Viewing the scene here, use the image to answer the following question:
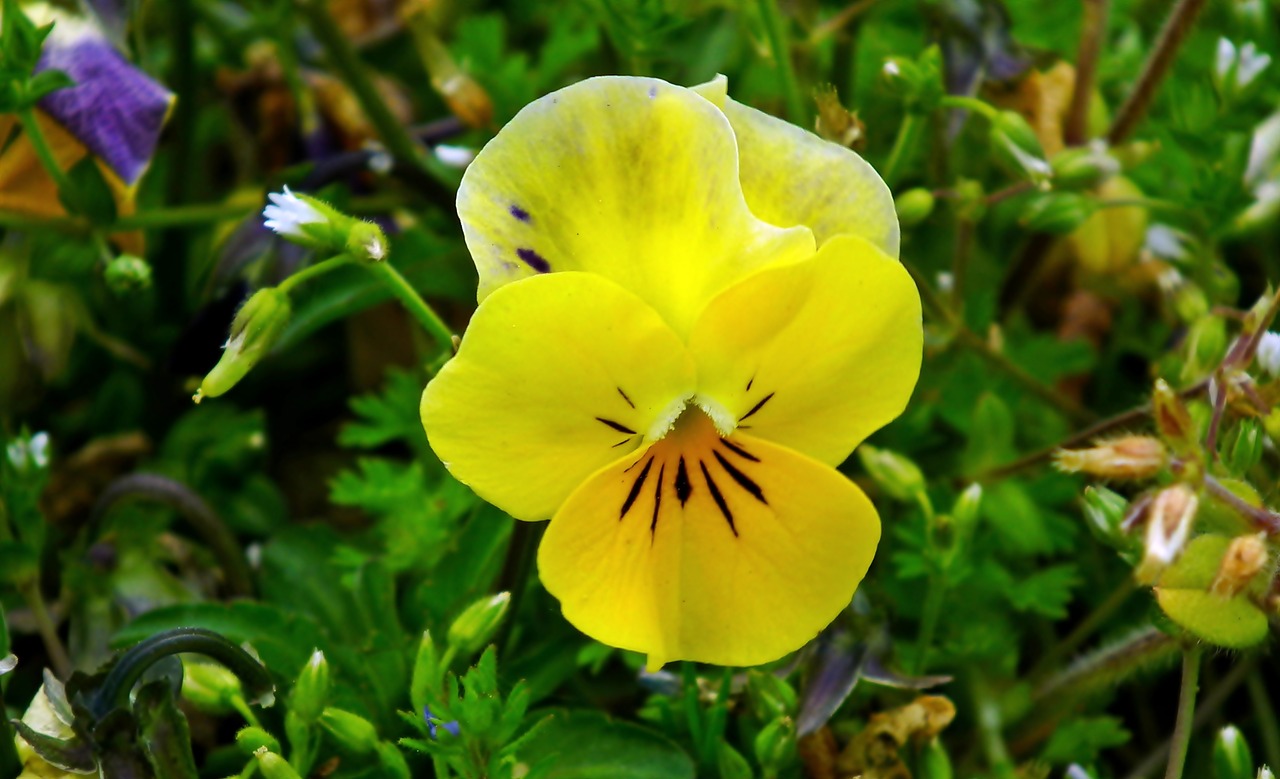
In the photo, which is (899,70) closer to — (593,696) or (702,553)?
(702,553)

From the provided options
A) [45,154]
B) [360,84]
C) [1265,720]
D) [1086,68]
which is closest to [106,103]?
[45,154]

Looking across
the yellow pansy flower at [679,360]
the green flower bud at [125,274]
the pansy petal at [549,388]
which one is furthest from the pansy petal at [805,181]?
the green flower bud at [125,274]

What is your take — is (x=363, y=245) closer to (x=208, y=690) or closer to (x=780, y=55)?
(x=208, y=690)

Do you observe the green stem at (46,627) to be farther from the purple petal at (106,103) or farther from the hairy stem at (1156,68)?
the hairy stem at (1156,68)

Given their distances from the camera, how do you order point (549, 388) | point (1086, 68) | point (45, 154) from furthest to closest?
point (1086, 68) → point (45, 154) → point (549, 388)

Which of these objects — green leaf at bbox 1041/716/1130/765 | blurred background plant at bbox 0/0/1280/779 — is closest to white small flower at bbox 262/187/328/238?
blurred background plant at bbox 0/0/1280/779

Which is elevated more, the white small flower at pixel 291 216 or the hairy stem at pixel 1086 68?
the white small flower at pixel 291 216

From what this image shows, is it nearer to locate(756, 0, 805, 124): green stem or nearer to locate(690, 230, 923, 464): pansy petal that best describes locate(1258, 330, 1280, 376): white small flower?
locate(690, 230, 923, 464): pansy petal
